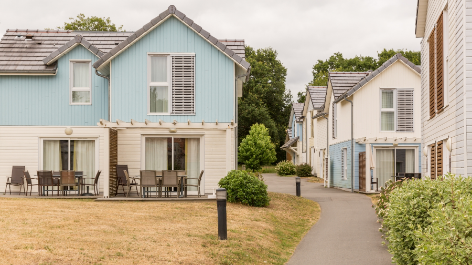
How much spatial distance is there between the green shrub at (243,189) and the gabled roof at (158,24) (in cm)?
454

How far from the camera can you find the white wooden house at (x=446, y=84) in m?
10.3

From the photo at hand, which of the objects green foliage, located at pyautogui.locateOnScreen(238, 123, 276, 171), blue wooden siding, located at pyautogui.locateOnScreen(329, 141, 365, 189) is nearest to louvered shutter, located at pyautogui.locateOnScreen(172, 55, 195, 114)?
blue wooden siding, located at pyautogui.locateOnScreen(329, 141, 365, 189)

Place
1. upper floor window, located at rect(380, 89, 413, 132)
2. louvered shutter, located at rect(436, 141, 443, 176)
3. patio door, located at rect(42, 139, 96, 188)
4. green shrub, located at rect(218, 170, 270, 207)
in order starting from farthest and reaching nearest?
upper floor window, located at rect(380, 89, 413, 132) → patio door, located at rect(42, 139, 96, 188) → green shrub, located at rect(218, 170, 270, 207) → louvered shutter, located at rect(436, 141, 443, 176)

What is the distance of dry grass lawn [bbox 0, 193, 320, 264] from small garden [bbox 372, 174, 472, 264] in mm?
3079

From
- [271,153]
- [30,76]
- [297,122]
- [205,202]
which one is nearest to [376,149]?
[205,202]

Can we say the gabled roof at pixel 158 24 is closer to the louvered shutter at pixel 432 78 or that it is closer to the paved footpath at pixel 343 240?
the paved footpath at pixel 343 240

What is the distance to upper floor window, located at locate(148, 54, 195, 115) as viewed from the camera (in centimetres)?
2003

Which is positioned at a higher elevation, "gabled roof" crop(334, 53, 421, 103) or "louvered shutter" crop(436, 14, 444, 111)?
"gabled roof" crop(334, 53, 421, 103)

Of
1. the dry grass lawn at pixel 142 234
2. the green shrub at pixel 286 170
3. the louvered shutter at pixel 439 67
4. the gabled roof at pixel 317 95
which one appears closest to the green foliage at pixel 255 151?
the green shrub at pixel 286 170

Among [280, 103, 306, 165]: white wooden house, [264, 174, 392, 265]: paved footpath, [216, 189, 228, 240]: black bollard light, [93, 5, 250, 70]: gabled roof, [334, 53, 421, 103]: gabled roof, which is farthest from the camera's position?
[280, 103, 306, 165]: white wooden house

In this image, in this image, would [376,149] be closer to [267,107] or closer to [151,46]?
[151,46]

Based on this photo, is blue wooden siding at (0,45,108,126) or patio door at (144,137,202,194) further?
blue wooden siding at (0,45,108,126)

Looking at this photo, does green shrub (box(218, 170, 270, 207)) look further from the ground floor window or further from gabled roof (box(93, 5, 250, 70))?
the ground floor window

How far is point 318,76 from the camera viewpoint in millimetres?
74562
